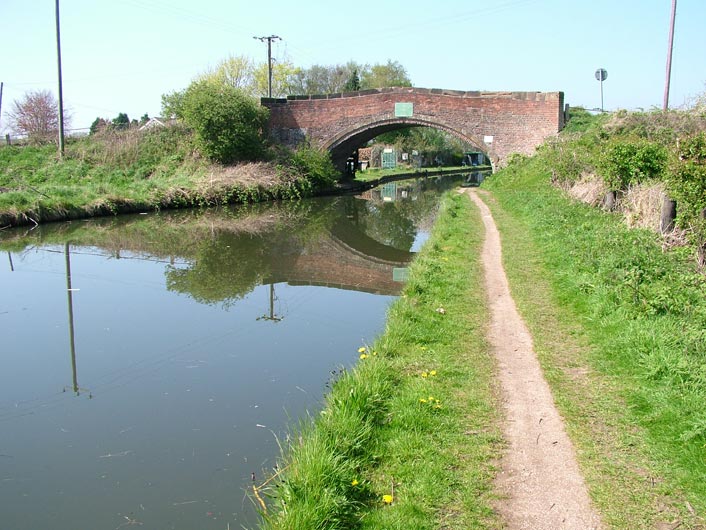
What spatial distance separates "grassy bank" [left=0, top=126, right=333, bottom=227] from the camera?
17.8 metres

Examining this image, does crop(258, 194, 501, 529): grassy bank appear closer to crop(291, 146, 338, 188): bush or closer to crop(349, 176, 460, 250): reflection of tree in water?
crop(349, 176, 460, 250): reflection of tree in water

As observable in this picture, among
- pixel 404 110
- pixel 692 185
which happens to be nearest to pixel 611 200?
pixel 692 185

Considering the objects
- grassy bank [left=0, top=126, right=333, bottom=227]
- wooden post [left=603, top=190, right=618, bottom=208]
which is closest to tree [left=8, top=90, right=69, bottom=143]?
grassy bank [left=0, top=126, right=333, bottom=227]

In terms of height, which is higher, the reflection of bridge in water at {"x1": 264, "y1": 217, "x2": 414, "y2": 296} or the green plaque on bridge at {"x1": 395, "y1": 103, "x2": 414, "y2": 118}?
the green plaque on bridge at {"x1": 395, "y1": 103, "x2": 414, "y2": 118}

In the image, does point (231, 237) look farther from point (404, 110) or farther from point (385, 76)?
point (385, 76)

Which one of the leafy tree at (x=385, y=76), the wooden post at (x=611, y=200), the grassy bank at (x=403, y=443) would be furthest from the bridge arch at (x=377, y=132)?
the leafy tree at (x=385, y=76)

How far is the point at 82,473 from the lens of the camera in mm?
4141

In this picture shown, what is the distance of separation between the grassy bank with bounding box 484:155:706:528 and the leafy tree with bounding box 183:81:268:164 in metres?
16.7

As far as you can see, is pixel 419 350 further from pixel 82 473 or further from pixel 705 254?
pixel 705 254

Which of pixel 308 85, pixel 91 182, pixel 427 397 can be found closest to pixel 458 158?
pixel 308 85

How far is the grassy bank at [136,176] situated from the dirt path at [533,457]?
15088 mm

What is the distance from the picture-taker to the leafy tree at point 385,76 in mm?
64938

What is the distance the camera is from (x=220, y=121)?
23.3 m

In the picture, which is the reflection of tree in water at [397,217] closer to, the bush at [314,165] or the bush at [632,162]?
the bush at [314,165]
